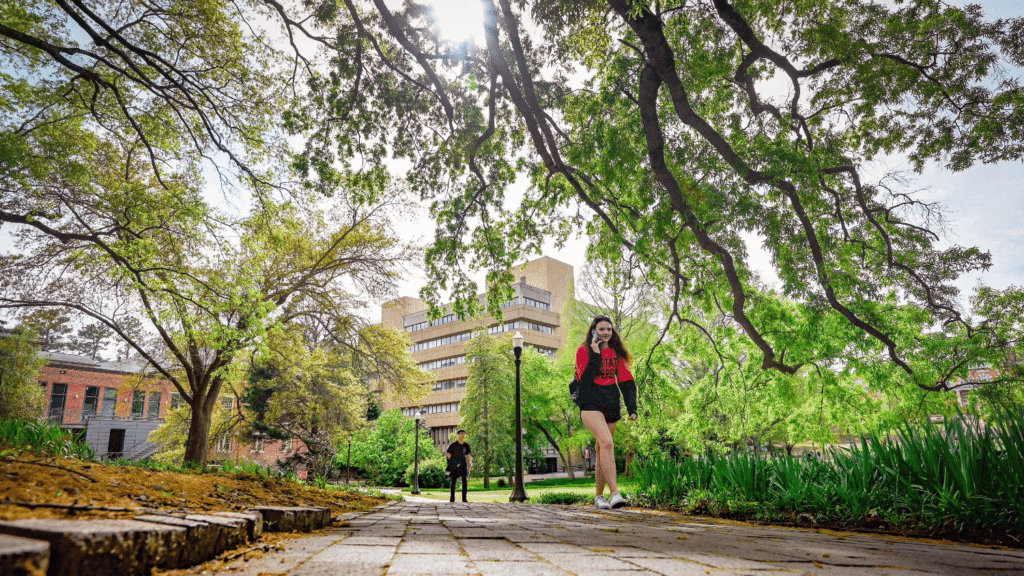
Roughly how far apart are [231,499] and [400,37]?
6674mm

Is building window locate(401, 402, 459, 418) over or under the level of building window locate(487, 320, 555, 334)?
under

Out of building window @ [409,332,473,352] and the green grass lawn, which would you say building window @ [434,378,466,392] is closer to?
building window @ [409,332,473,352]

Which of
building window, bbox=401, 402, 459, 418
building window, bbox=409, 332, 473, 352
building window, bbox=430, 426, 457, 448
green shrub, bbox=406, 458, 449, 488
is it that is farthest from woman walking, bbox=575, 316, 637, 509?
building window, bbox=430, 426, 457, 448

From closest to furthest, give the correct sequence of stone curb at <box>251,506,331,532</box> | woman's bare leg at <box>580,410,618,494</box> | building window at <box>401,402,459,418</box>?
stone curb at <box>251,506,331,532</box> → woman's bare leg at <box>580,410,618,494</box> → building window at <box>401,402,459,418</box>

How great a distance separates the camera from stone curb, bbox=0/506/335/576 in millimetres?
1236

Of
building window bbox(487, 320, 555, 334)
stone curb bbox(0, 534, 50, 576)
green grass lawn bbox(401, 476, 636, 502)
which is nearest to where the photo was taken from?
stone curb bbox(0, 534, 50, 576)

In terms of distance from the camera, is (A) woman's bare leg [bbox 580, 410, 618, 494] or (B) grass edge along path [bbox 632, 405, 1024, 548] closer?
(B) grass edge along path [bbox 632, 405, 1024, 548]

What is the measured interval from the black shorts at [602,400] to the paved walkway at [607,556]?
250 cm

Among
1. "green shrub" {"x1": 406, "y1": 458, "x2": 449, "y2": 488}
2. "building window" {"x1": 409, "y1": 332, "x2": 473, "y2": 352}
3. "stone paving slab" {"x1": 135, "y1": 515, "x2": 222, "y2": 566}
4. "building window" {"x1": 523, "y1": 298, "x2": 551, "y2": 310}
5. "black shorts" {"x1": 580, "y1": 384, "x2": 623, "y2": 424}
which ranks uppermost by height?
"building window" {"x1": 523, "y1": 298, "x2": 551, "y2": 310}

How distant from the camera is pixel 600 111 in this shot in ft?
26.8

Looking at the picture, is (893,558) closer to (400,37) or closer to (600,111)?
(600,111)

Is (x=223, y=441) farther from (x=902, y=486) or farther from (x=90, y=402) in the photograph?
(x=902, y=486)

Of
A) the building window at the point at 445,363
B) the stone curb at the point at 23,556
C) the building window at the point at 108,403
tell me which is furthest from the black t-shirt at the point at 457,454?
the building window at the point at 445,363

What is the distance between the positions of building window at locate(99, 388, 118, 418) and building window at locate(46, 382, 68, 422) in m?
2.60
